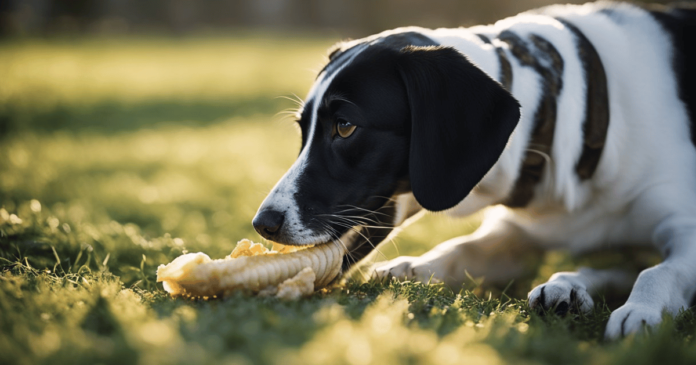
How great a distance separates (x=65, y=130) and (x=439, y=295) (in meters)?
7.32

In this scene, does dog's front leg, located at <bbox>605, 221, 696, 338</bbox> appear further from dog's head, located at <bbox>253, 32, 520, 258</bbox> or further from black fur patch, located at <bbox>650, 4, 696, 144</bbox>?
dog's head, located at <bbox>253, 32, 520, 258</bbox>

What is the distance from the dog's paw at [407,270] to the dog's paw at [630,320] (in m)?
0.74

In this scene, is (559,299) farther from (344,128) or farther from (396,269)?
(344,128)

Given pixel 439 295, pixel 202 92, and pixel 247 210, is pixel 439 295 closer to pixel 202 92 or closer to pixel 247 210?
pixel 247 210

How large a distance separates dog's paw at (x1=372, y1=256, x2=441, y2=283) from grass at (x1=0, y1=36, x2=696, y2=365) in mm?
223

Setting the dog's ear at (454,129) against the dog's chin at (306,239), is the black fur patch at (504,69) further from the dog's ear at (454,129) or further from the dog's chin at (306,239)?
the dog's chin at (306,239)

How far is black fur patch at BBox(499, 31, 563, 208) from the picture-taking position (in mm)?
2652

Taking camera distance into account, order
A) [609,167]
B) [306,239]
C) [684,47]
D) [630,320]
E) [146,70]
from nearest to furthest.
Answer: [630,320] < [306,239] < [609,167] < [684,47] < [146,70]

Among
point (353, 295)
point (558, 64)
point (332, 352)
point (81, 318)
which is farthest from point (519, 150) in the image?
point (81, 318)

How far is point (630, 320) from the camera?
1.99 metres

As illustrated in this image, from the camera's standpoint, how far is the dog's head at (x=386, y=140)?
2344mm

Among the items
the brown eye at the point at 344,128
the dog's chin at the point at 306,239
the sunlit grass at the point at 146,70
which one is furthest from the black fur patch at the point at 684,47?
the sunlit grass at the point at 146,70

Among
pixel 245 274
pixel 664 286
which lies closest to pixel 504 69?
pixel 664 286

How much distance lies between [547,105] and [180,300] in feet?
5.55
